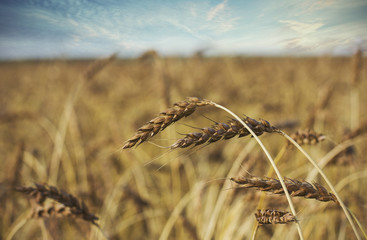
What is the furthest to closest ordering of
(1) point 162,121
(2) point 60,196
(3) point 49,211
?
(3) point 49,211 < (2) point 60,196 < (1) point 162,121

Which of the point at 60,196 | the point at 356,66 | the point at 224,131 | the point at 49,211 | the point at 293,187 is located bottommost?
the point at 49,211

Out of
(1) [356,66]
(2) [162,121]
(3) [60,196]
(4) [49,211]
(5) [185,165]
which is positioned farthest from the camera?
(5) [185,165]

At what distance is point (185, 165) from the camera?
9.05ft

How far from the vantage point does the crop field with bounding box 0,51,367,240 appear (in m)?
0.73

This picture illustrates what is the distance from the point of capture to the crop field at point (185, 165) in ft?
2.40

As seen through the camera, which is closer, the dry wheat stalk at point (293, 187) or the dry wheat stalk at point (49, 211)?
the dry wheat stalk at point (293, 187)

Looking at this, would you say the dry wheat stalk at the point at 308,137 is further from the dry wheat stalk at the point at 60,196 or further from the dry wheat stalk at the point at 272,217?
the dry wheat stalk at the point at 60,196

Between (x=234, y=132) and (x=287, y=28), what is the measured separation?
0.39 metres

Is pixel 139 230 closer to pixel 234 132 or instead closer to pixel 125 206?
pixel 125 206

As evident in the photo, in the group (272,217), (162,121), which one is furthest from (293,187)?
(162,121)

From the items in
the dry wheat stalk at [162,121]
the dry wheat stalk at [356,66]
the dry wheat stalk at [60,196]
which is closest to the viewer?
the dry wheat stalk at [162,121]

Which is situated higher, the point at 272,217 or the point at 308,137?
the point at 308,137

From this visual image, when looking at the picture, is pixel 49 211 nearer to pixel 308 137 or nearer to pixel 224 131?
pixel 224 131

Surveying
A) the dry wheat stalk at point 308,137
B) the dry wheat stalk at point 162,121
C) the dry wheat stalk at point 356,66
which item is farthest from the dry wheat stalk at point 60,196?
the dry wheat stalk at point 356,66
